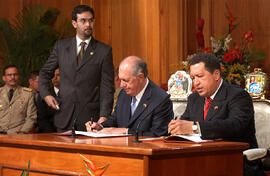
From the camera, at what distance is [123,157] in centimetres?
256

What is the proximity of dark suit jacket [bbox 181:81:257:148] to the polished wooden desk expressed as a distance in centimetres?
27

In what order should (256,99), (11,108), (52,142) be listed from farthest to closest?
(11,108)
(256,99)
(52,142)

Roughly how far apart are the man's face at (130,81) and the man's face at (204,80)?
1.51 feet

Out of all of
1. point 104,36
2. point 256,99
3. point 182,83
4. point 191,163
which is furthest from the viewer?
point 104,36

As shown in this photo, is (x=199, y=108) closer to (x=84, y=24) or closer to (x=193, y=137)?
(x=193, y=137)

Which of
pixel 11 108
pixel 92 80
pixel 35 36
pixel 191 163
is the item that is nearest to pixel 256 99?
pixel 92 80

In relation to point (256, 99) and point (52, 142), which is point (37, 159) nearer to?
point (52, 142)

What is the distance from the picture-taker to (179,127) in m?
2.97

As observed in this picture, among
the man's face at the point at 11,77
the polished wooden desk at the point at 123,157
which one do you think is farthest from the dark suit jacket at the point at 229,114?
the man's face at the point at 11,77

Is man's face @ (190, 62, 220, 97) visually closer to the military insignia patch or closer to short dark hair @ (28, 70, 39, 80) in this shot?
the military insignia patch

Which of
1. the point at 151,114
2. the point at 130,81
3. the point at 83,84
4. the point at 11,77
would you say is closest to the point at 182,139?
the point at 151,114

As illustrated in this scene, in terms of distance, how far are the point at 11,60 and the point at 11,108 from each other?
4.39ft

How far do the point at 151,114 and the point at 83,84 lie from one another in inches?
35.1

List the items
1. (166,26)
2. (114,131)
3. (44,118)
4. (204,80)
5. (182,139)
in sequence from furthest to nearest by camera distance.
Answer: (166,26) < (44,118) < (114,131) < (204,80) < (182,139)
